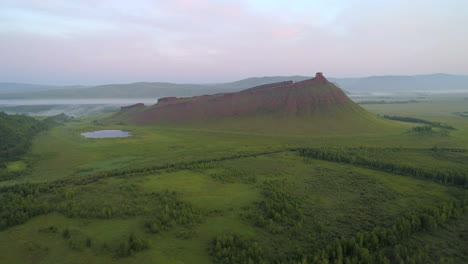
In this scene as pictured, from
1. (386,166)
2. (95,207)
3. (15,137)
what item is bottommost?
(95,207)

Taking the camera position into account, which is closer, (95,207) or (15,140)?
(95,207)

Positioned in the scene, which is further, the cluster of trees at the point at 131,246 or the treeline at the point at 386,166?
the treeline at the point at 386,166

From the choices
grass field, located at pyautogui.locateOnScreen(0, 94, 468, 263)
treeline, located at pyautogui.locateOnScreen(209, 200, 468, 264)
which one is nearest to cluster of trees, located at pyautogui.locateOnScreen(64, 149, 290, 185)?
grass field, located at pyautogui.locateOnScreen(0, 94, 468, 263)

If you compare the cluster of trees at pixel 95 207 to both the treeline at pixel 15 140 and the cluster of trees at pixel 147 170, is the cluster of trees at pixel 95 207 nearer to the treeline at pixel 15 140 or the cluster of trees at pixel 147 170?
the cluster of trees at pixel 147 170

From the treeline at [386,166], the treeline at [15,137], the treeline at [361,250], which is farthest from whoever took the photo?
the treeline at [15,137]

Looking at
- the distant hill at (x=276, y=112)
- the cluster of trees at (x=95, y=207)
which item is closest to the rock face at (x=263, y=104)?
the distant hill at (x=276, y=112)

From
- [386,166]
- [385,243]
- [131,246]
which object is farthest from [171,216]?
[386,166]

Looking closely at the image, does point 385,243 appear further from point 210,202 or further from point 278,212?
point 210,202

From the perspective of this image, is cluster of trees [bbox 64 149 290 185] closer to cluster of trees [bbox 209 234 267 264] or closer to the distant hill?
cluster of trees [bbox 209 234 267 264]
